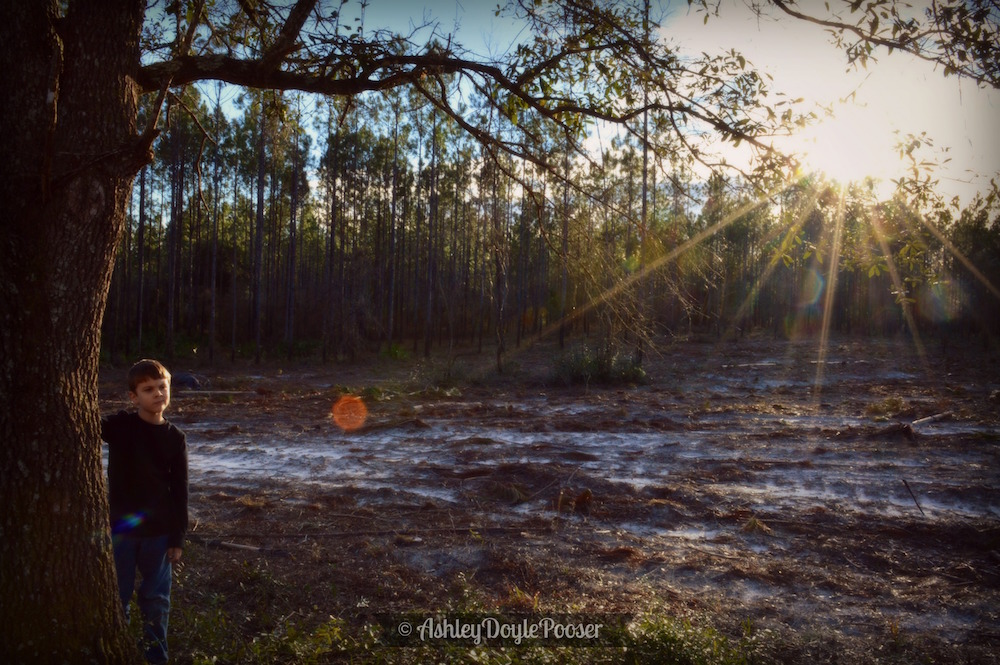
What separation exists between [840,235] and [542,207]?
189 centimetres

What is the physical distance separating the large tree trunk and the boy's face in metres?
0.33

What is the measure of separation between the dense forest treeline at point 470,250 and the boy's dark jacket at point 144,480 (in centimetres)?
136

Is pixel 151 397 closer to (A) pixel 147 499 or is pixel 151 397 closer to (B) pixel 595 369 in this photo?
(A) pixel 147 499

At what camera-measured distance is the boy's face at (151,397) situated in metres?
3.29

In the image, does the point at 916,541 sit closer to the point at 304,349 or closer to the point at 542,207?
the point at 542,207

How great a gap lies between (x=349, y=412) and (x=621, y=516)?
8.11 meters

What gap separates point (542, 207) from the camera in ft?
15.5

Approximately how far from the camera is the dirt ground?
434cm

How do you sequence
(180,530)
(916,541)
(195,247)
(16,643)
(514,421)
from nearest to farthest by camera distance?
1. (16,643)
2. (180,530)
3. (916,541)
4. (514,421)
5. (195,247)

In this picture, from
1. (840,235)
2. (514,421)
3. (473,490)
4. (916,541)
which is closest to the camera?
(840,235)

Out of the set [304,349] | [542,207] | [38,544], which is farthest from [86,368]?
[304,349]

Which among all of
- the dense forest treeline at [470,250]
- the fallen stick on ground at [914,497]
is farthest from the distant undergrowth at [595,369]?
the fallen stick on ground at [914,497]

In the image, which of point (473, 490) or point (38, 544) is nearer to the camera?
point (38, 544)

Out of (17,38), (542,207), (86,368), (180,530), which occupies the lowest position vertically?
(180,530)
